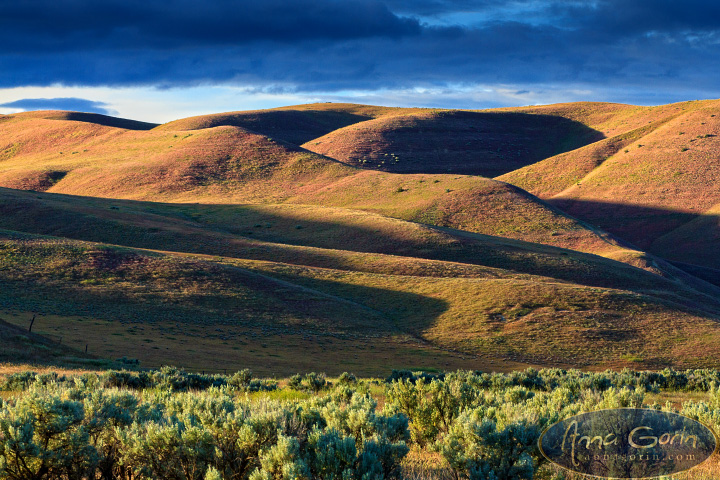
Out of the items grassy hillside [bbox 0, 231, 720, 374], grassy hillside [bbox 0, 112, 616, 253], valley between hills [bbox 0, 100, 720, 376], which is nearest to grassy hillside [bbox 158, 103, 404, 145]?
valley between hills [bbox 0, 100, 720, 376]

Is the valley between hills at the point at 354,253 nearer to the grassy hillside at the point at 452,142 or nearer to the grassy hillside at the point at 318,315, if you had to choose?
the grassy hillside at the point at 318,315

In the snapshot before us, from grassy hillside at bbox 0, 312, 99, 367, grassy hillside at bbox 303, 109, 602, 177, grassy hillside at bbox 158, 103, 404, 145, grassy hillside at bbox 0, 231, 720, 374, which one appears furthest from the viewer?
grassy hillside at bbox 158, 103, 404, 145

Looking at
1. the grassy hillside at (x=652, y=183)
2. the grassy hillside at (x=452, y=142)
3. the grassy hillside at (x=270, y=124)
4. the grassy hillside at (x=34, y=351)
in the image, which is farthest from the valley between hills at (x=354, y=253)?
the grassy hillside at (x=270, y=124)

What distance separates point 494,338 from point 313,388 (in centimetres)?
2696

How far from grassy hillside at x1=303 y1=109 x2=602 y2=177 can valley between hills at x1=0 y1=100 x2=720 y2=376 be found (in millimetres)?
1153

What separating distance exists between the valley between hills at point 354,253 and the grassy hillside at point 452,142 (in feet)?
3.78

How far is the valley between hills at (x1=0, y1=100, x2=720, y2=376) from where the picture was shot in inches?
1612

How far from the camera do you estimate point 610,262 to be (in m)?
74.2

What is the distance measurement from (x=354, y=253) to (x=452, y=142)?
370 ft

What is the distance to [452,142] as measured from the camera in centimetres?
17300

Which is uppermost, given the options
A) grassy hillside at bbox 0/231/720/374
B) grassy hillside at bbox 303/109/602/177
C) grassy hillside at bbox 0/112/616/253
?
grassy hillside at bbox 303/109/602/177

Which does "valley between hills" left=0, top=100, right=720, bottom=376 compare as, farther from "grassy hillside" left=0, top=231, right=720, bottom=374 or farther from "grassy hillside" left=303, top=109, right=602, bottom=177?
"grassy hillside" left=303, top=109, right=602, bottom=177

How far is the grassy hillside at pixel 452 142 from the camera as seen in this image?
15688 cm

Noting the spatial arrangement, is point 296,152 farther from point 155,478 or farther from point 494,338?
point 155,478
